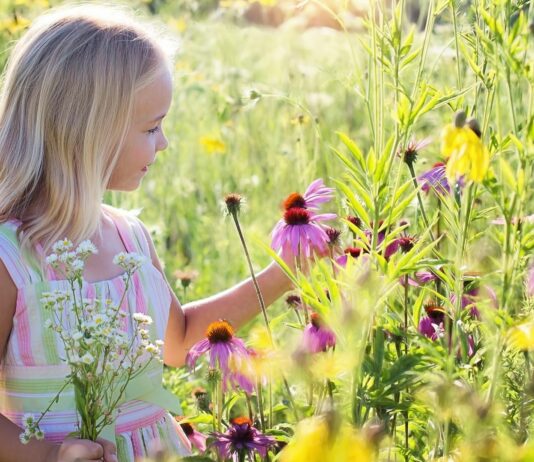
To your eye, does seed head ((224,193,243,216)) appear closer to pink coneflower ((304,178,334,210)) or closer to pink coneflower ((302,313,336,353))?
pink coneflower ((304,178,334,210))

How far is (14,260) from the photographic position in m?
1.37

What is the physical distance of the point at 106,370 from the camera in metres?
1.04

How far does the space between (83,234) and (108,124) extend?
165 millimetres

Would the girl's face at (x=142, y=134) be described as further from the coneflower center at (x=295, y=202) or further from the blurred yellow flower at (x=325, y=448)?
the blurred yellow flower at (x=325, y=448)

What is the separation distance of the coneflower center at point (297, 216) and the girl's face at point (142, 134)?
267 mm

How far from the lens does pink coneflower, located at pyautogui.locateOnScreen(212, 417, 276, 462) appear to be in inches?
45.4

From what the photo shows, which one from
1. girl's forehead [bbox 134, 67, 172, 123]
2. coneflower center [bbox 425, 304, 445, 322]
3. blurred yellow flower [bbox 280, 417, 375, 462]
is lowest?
coneflower center [bbox 425, 304, 445, 322]

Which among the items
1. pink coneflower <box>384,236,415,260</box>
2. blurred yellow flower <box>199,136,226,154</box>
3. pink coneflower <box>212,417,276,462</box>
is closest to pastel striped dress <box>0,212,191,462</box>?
pink coneflower <box>212,417,276,462</box>

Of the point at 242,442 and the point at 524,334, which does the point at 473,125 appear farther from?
the point at 242,442

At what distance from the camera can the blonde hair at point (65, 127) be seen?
142cm

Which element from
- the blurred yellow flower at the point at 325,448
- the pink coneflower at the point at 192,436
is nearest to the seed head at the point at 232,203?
the pink coneflower at the point at 192,436

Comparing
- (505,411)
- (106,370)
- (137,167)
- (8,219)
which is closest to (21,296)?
(8,219)

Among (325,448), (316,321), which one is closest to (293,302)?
(316,321)

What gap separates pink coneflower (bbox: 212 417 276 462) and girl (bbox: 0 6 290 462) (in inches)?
11.9
